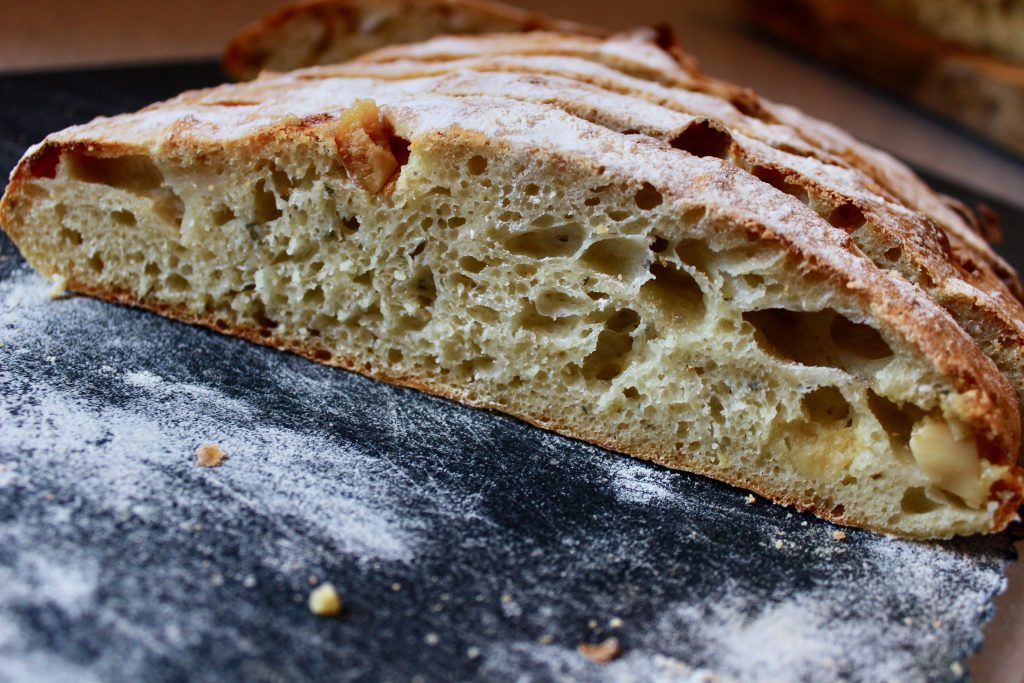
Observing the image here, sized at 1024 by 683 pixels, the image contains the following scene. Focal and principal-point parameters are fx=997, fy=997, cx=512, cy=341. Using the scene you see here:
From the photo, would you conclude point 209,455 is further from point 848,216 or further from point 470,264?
point 848,216

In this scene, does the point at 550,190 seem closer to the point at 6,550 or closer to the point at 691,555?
the point at 691,555

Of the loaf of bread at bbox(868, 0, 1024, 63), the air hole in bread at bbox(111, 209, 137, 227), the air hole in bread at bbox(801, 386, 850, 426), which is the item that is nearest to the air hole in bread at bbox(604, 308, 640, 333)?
the air hole in bread at bbox(801, 386, 850, 426)

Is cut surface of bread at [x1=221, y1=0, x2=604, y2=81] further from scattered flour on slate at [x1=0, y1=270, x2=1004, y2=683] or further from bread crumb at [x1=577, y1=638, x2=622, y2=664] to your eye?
bread crumb at [x1=577, y1=638, x2=622, y2=664]

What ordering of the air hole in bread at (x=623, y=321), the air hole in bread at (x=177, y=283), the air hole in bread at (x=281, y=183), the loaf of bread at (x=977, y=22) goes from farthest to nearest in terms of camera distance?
1. the loaf of bread at (x=977, y=22)
2. the air hole in bread at (x=177, y=283)
3. the air hole in bread at (x=281, y=183)
4. the air hole in bread at (x=623, y=321)

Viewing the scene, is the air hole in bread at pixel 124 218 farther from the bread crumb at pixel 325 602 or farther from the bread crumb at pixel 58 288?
the bread crumb at pixel 325 602

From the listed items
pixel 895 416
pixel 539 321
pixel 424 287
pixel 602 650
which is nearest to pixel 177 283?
pixel 424 287

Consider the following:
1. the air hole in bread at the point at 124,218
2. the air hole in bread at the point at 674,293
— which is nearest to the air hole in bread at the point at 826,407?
the air hole in bread at the point at 674,293

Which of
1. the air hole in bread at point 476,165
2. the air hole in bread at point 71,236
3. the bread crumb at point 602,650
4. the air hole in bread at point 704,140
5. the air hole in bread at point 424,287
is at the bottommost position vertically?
the bread crumb at point 602,650
